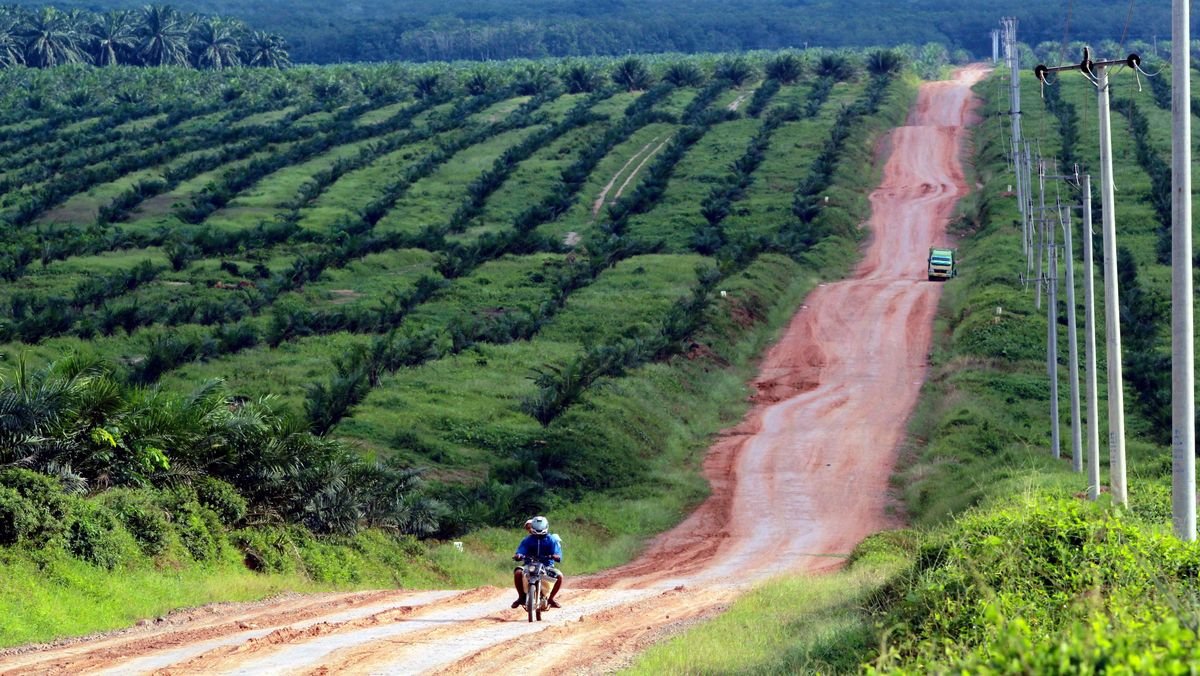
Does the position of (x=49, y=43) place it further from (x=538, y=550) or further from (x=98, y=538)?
(x=538, y=550)

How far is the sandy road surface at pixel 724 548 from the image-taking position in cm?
1753

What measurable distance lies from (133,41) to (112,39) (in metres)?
3.47

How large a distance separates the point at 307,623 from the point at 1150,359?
41.4 metres

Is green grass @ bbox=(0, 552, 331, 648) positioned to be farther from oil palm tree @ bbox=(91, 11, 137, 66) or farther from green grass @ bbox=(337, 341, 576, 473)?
oil palm tree @ bbox=(91, 11, 137, 66)

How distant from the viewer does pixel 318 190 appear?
101312 millimetres

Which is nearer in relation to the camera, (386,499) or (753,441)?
(386,499)

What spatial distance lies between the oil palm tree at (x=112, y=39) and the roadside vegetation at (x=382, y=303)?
76.8ft

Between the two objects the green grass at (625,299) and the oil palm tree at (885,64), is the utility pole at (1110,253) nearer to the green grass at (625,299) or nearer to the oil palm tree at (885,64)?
the green grass at (625,299)

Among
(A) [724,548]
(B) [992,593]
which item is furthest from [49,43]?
(B) [992,593]

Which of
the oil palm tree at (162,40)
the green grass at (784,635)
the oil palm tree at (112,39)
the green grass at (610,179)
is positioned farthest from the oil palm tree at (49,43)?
the green grass at (784,635)

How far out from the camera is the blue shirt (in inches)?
829

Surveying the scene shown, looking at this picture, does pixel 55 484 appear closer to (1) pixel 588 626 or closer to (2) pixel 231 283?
(1) pixel 588 626

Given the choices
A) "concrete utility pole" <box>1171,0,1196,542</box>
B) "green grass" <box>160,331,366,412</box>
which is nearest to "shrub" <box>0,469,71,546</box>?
"concrete utility pole" <box>1171,0,1196,542</box>

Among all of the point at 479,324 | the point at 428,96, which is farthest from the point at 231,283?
the point at 428,96
